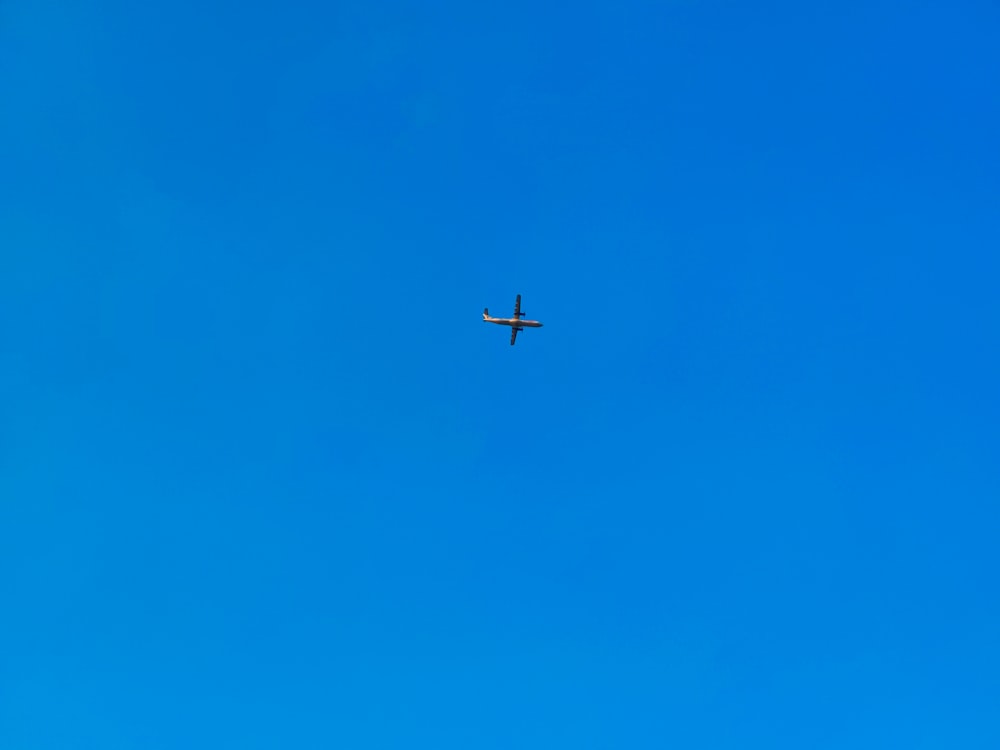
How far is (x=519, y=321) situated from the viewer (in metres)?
183
